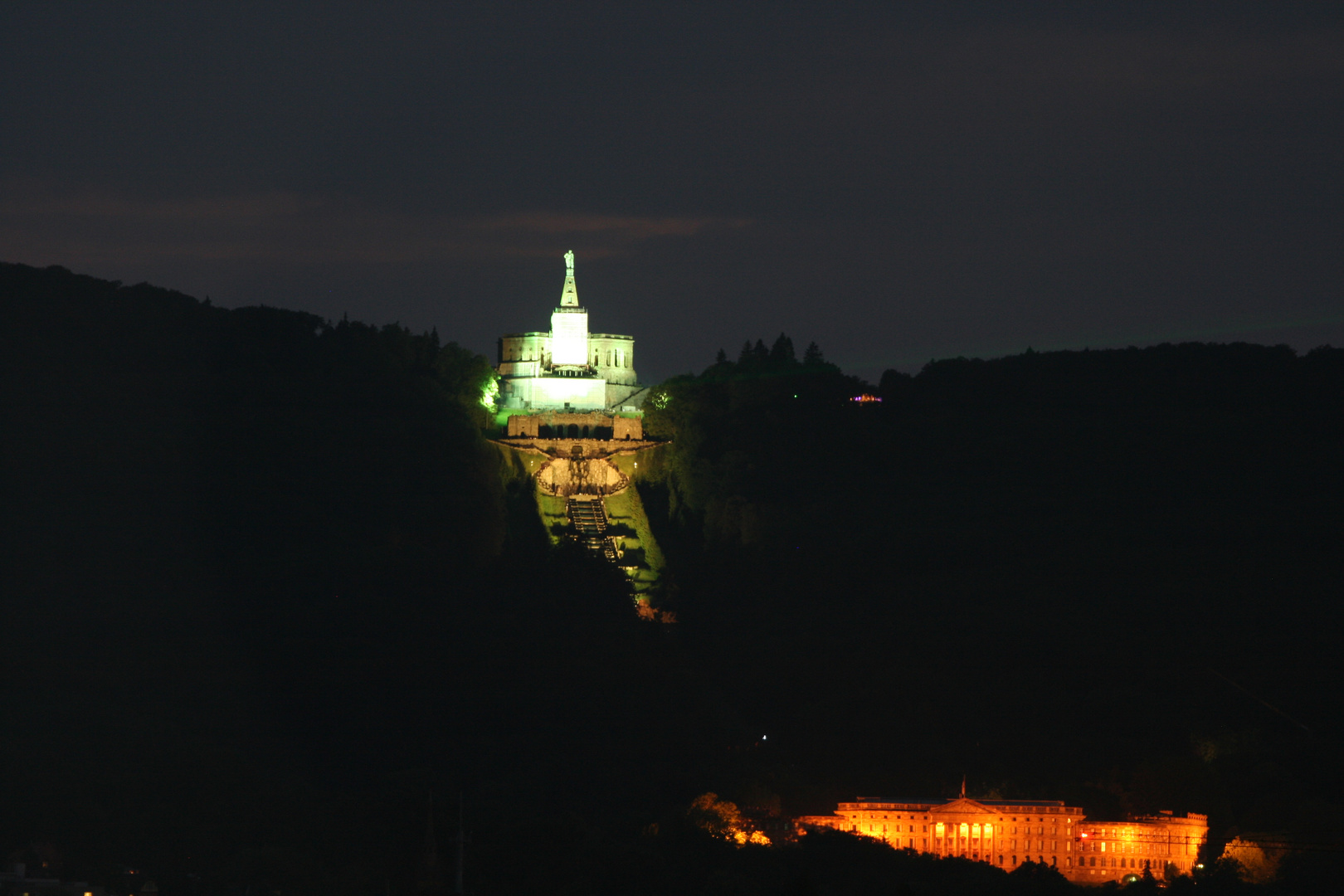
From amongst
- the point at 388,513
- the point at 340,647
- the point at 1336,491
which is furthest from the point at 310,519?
the point at 1336,491

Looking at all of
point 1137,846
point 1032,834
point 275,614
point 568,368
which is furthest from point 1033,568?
point 1137,846

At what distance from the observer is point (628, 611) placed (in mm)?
75500

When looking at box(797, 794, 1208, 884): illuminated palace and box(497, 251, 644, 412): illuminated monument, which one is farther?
box(497, 251, 644, 412): illuminated monument

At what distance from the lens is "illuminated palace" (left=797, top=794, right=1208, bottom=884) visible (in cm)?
6072

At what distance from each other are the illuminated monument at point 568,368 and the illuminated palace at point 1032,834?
23.3 m

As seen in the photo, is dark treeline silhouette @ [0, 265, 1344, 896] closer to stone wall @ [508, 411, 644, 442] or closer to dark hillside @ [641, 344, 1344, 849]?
dark hillside @ [641, 344, 1344, 849]

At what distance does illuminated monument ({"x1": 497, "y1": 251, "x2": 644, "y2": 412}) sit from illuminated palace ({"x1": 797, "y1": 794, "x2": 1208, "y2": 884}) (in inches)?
919

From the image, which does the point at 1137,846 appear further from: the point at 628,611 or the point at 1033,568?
the point at 1033,568

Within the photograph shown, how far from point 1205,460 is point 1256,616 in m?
18.4

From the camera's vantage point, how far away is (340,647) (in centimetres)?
7594

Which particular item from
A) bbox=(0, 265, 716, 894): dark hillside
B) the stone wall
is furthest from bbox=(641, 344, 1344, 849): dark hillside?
bbox=(0, 265, 716, 894): dark hillside

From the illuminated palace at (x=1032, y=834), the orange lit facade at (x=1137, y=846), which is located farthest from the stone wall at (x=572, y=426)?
the orange lit facade at (x=1137, y=846)

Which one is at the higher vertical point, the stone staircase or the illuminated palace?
the stone staircase

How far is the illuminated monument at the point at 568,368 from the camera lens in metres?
83.5
